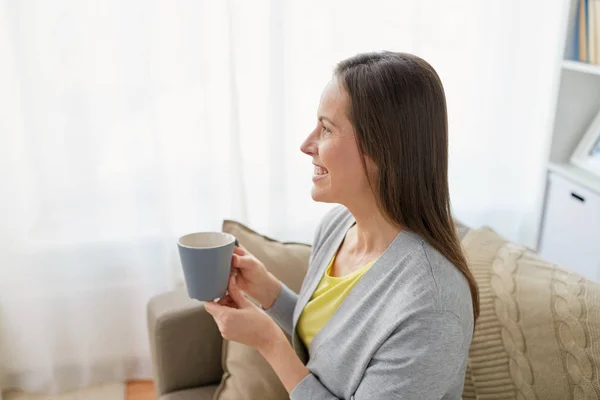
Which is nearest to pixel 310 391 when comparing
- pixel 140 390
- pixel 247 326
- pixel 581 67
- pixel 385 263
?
pixel 247 326

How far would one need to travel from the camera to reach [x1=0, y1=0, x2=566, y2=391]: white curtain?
209 cm

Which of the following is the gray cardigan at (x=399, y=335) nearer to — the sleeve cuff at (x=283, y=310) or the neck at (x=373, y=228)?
the neck at (x=373, y=228)

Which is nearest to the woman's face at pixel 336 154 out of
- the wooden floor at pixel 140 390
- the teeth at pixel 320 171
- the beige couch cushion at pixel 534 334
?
the teeth at pixel 320 171

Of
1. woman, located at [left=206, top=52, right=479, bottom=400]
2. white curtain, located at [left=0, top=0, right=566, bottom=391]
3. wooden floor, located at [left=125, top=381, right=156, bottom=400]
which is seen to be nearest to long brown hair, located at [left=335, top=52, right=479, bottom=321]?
woman, located at [left=206, top=52, right=479, bottom=400]

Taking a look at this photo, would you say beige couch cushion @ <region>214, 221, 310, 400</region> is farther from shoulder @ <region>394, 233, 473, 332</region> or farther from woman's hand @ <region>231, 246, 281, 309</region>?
shoulder @ <region>394, 233, 473, 332</region>

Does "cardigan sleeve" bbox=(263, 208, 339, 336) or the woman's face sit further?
"cardigan sleeve" bbox=(263, 208, 339, 336)

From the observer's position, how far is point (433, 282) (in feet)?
3.77

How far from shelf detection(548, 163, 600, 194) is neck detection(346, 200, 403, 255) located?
115 cm

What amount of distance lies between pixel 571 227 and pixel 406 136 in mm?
1420

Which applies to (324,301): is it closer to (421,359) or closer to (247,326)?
(247,326)

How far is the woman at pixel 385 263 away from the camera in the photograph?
1126 millimetres

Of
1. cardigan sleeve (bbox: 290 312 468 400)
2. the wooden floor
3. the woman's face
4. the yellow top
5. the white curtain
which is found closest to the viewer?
cardigan sleeve (bbox: 290 312 468 400)

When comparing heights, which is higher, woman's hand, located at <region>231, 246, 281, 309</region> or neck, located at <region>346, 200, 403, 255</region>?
neck, located at <region>346, 200, 403, 255</region>

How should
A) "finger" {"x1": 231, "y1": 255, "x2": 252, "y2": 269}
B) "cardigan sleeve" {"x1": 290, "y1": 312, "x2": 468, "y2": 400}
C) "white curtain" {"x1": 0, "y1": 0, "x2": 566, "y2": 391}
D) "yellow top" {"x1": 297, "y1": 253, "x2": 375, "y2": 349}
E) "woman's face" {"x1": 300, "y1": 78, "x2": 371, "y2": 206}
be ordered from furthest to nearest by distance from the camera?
"white curtain" {"x1": 0, "y1": 0, "x2": 566, "y2": 391}
"finger" {"x1": 231, "y1": 255, "x2": 252, "y2": 269}
"yellow top" {"x1": 297, "y1": 253, "x2": 375, "y2": 349}
"woman's face" {"x1": 300, "y1": 78, "x2": 371, "y2": 206}
"cardigan sleeve" {"x1": 290, "y1": 312, "x2": 468, "y2": 400}
